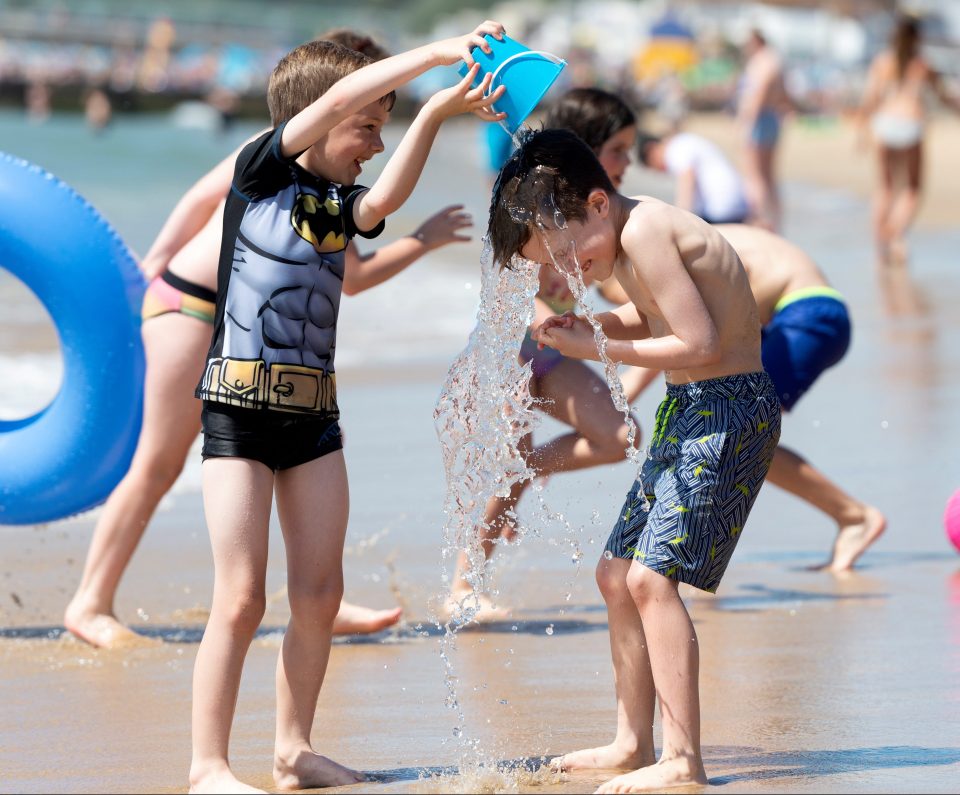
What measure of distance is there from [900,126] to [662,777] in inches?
423

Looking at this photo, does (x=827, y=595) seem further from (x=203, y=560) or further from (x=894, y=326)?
(x=894, y=326)

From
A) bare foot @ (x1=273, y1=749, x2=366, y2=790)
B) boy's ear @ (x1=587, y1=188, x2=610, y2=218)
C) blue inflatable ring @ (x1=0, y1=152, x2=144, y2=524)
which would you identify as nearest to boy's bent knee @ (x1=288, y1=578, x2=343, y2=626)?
bare foot @ (x1=273, y1=749, x2=366, y2=790)

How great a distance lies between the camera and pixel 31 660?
13.6 feet

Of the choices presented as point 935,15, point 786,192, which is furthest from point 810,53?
point 786,192

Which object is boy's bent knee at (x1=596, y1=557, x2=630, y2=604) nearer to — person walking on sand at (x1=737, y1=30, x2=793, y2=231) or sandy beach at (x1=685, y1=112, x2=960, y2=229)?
person walking on sand at (x1=737, y1=30, x2=793, y2=231)

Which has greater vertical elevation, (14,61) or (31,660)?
(14,61)

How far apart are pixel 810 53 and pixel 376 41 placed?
70.7m

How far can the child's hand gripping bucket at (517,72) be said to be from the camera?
10.1 feet

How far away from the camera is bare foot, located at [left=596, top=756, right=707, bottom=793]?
295cm

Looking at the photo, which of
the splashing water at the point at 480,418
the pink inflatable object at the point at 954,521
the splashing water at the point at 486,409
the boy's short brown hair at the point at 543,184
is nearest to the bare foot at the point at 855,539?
the pink inflatable object at the point at 954,521

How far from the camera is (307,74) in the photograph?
333 cm

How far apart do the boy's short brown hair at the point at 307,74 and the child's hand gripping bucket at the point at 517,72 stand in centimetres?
27

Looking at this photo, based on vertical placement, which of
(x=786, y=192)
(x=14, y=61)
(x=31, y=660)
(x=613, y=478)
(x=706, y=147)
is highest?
(x=14, y=61)

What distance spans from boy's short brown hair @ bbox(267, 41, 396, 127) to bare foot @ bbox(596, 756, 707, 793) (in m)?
1.45
